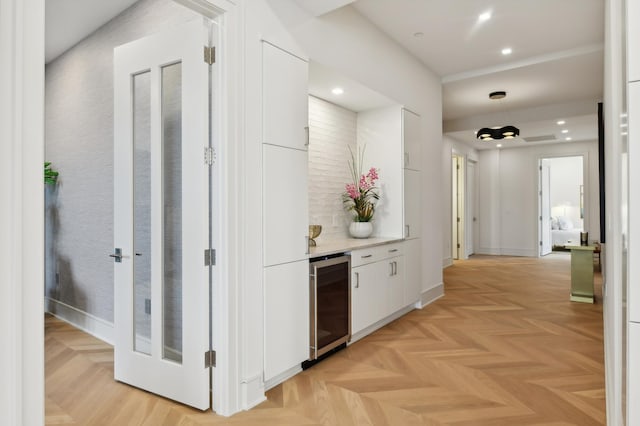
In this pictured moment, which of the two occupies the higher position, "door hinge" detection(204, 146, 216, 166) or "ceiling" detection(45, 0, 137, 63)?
"ceiling" detection(45, 0, 137, 63)

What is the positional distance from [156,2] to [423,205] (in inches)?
134

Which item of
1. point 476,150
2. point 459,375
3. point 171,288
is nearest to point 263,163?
point 171,288

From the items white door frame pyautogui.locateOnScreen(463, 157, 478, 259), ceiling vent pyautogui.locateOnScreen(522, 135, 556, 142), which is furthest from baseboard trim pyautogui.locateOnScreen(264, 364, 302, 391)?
ceiling vent pyautogui.locateOnScreen(522, 135, 556, 142)

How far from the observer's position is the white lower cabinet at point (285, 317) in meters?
2.58

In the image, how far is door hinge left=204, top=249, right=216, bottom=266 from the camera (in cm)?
233

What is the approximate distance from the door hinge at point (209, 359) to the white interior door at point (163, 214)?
0.03m

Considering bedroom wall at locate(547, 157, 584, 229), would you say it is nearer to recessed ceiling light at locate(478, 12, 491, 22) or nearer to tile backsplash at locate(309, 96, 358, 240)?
recessed ceiling light at locate(478, 12, 491, 22)

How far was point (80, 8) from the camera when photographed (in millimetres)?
3340

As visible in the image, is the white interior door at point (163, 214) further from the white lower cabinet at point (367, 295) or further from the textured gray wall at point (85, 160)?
the white lower cabinet at point (367, 295)

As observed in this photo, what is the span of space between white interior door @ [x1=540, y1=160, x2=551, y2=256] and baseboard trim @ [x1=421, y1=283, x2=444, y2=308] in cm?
571

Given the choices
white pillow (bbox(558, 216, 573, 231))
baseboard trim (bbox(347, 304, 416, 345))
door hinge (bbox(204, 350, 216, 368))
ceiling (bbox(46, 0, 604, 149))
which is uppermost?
ceiling (bbox(46, 0, 604, 149))

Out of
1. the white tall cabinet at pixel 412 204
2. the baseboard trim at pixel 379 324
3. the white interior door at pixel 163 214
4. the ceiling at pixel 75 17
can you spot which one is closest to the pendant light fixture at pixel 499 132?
the white tall cabinet at pixel 412 204

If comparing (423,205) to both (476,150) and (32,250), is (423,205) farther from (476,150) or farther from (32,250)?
(476,150)

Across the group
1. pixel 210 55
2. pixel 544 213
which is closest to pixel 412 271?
pixel 210 55
